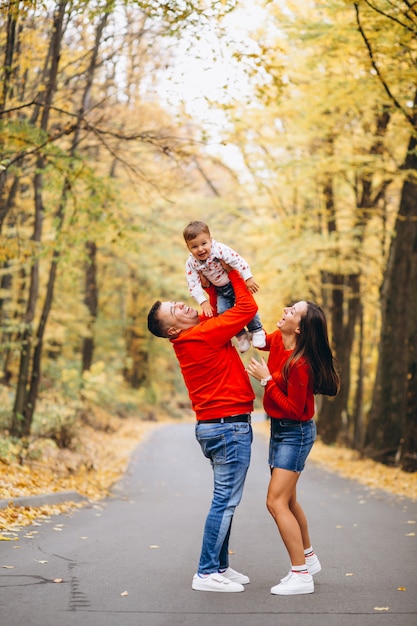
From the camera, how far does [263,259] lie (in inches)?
945

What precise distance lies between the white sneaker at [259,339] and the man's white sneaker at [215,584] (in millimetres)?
1700

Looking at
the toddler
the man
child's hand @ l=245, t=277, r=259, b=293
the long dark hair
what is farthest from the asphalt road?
child's hand @ l=245, t=277, r=259, b=293

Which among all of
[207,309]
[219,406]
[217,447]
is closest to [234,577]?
[217,447]

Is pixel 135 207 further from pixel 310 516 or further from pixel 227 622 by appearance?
pixel 227 622

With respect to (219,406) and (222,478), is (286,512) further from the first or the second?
(219,406)

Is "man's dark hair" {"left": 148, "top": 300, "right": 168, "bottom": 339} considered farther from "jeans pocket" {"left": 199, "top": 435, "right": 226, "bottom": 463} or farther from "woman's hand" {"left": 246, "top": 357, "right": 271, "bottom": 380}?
"jeans pocket" {"left": 199, "top": 435, "right": 226, "bottom": 463}

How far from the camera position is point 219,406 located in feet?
17.8

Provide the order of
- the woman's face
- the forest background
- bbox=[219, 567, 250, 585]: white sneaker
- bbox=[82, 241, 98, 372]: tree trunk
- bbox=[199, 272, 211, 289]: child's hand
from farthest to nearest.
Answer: bbox=[82, 241, 98, 372]: tree trunk → the forest background → bbox=[199, 272, 211, 289]: child's hand → bbox=[219, 567, 250, 585]: white sneaker → the woman's face

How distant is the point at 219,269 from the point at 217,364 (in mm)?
874

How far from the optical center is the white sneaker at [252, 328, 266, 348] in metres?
5.85

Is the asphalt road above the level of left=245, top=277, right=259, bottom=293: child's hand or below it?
below

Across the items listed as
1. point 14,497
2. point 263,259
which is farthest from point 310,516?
point 263,259

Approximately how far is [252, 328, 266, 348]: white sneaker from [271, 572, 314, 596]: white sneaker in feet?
5.48

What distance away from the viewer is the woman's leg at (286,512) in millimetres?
5355
